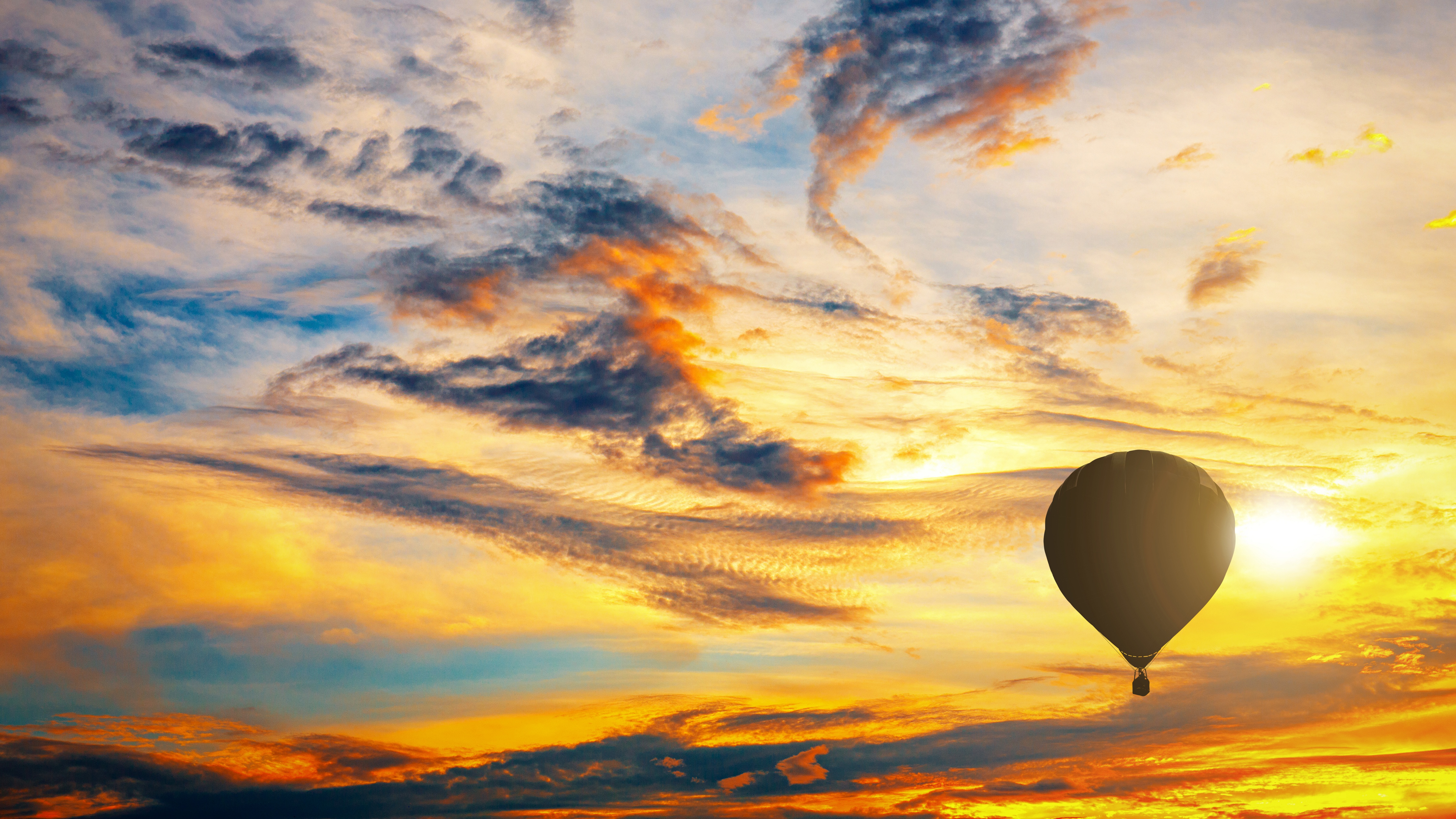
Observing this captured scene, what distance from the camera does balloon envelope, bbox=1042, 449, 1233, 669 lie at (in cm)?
5234

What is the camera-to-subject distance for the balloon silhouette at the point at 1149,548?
52344 millimetres

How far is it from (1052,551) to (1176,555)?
19.6ft

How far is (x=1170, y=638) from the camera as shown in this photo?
52.7m

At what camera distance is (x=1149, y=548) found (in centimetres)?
5253

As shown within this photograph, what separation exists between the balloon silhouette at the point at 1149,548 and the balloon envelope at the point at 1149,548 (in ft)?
0.11

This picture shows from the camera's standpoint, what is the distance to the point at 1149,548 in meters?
52.5

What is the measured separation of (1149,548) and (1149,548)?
0.01 metres

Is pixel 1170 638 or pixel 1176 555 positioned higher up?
pixel 1176 555

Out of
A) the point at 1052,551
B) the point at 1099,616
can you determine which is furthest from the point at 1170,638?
the point at 1052,551

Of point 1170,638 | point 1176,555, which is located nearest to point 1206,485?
point 1176,555

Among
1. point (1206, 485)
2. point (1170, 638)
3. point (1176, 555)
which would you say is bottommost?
point (1170, 638)

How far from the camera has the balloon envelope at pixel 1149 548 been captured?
172 ft

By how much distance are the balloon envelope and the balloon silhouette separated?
3 centimetres

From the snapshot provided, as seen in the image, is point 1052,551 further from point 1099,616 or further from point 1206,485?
point 1206,485
